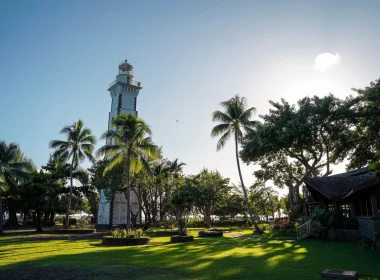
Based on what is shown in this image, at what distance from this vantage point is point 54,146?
118 feet

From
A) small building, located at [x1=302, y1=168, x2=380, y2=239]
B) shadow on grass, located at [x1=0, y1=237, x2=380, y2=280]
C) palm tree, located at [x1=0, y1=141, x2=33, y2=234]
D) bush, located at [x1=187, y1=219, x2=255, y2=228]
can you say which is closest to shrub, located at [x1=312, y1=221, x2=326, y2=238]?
small building, located at [x1=302, y1=168, x2=380, y2=239]

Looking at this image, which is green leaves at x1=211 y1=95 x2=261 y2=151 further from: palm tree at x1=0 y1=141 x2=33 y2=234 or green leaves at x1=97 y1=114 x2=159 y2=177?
palm tree at x1=0 y1=141 x2=33 y2=234

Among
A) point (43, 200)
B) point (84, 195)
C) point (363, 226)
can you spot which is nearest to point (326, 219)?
point (363, 226)

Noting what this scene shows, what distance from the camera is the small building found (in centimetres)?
1975

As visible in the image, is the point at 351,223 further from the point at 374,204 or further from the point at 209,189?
the point at 209,189

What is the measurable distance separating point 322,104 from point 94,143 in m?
27.0

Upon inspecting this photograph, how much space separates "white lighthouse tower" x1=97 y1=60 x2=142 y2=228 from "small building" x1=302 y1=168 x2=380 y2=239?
82.0 feet

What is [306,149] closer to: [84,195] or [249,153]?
[249,153]

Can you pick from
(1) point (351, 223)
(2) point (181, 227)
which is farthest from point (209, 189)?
(1) point (351, 223)


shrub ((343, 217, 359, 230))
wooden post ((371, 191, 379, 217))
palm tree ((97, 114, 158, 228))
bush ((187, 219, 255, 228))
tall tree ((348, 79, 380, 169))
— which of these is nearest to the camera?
wooden post ((371, 191, 379, 217))

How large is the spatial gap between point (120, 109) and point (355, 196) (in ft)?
106

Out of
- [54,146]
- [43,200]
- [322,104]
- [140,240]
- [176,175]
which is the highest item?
[322,104]

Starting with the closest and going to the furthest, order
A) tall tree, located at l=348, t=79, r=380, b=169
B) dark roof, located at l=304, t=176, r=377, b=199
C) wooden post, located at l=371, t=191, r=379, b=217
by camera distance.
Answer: wooden post, located at l=371, t=191, r=379, b=217, dark roof, located at l=304, t=176, r=377, b=199, tall tree, located at l=348, t=79, r=380, b=169

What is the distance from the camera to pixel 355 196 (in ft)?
74.2
